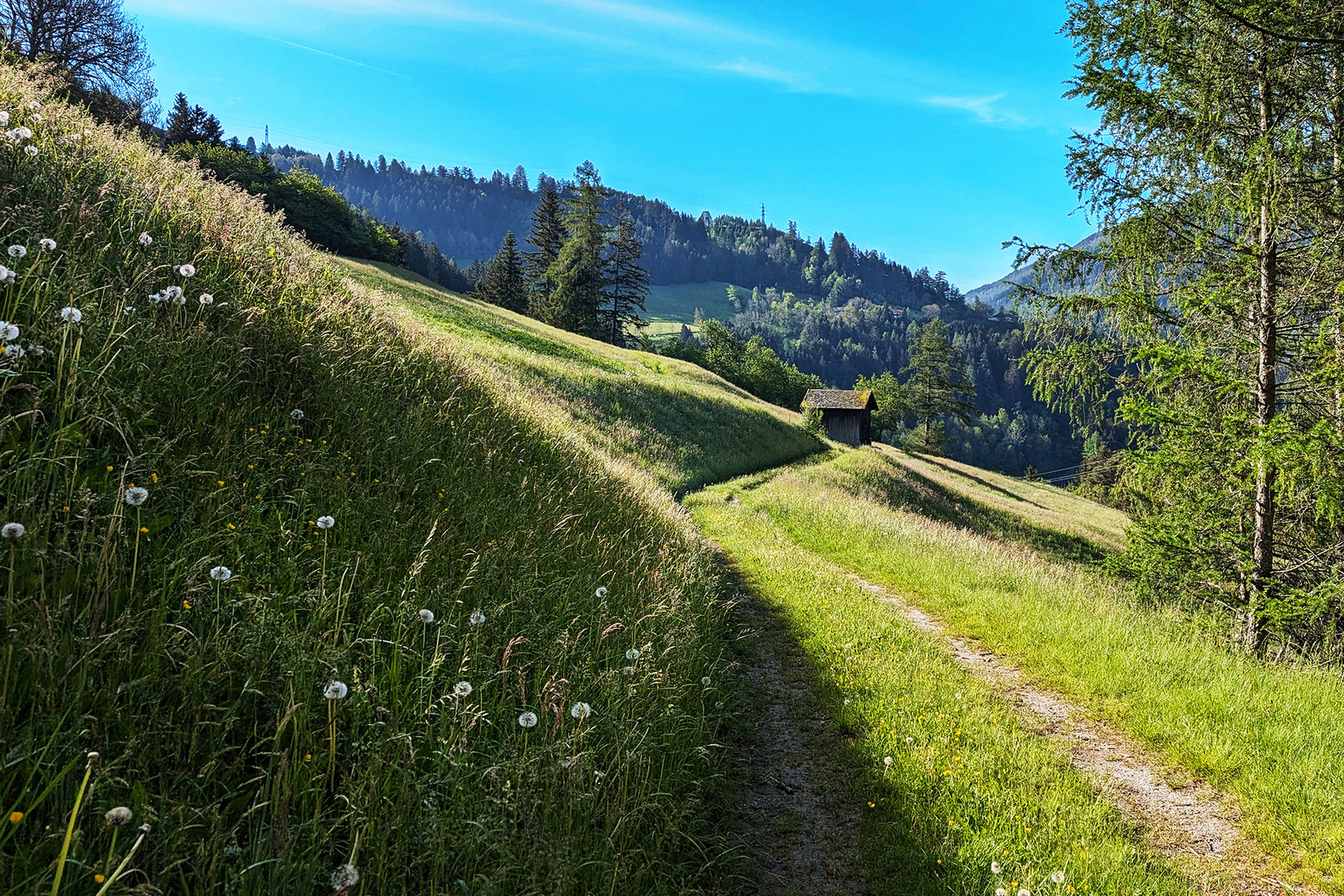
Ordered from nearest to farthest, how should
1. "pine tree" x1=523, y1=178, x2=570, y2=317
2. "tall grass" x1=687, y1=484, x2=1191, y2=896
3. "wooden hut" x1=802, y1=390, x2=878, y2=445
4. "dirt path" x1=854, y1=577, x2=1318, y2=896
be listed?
"tall grass" x1=687, y1=484, x2=1191, y2=896 → "dirt path" x1=854, y1=577, x2=1318, y2=896 → "wooden hut" x1=802, y1=390, x2=878, y2=445 → "pine tree" x1=523, y1=178, x2=570, y2=317

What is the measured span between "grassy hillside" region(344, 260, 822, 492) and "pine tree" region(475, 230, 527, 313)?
3621 centimetres

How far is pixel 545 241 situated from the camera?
74312mm

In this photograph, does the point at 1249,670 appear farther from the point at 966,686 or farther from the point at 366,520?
the point at 366,520

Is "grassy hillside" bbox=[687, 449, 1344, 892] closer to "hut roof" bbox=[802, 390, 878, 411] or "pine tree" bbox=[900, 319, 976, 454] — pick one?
"hut roof" bbox=[802, 390, 878, 411]

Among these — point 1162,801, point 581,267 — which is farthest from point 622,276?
point 1162,801

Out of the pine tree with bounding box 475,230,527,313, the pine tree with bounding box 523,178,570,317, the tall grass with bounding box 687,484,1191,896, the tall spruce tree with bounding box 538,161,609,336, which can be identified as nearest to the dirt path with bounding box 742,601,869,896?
the tall grass with bounding box 687,484,1191,896

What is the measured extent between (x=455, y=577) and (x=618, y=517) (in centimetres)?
394

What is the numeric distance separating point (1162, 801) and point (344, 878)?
5.80 m

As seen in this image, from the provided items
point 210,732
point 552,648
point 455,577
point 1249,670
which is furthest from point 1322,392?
point 210,732

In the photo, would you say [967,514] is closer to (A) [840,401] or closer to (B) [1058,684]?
(A) [840,401]

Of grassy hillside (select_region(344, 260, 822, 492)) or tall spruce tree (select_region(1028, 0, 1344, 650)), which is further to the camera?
grassy hillside (select_region(344, 260, 822, 492))

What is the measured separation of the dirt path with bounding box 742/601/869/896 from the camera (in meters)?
4.02

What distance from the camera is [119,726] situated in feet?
7.91

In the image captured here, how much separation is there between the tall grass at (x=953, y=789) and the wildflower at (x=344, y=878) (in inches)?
126
